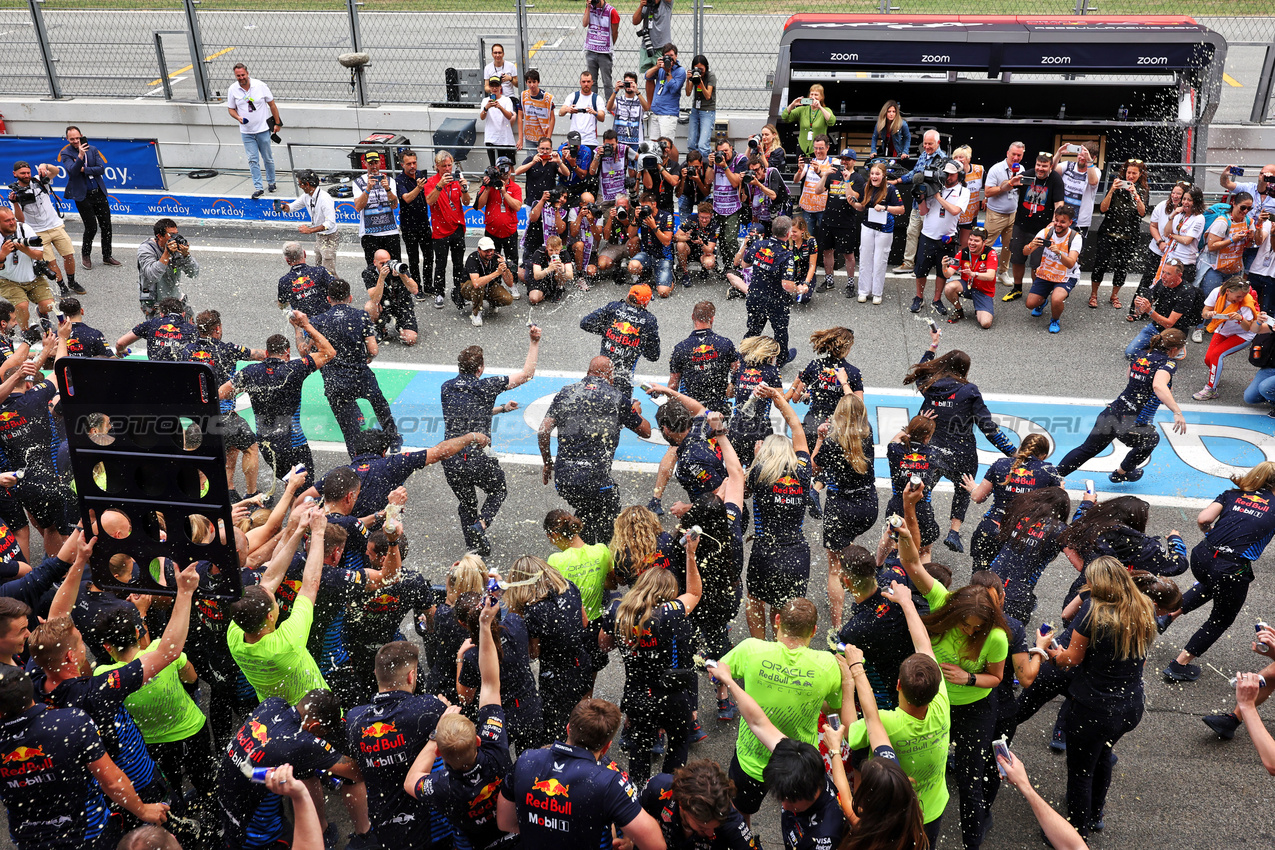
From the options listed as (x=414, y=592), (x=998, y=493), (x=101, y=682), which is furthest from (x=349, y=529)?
(x=998, y=493)

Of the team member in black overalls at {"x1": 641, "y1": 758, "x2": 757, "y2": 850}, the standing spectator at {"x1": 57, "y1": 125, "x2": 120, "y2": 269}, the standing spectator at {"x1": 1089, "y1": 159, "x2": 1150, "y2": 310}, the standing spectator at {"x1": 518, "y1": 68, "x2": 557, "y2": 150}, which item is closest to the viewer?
the team member in black overalls at {"x1": 641, "y1": 758, "x2": 757, "y2": 850}

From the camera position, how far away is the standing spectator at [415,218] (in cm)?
1131

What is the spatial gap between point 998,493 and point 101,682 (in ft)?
18.2

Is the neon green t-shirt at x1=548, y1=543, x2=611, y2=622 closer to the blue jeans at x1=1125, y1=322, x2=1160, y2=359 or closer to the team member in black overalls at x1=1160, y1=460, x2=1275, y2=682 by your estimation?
the team member in black overalls at x1=1160, y1=460, x2=1275, y2=682

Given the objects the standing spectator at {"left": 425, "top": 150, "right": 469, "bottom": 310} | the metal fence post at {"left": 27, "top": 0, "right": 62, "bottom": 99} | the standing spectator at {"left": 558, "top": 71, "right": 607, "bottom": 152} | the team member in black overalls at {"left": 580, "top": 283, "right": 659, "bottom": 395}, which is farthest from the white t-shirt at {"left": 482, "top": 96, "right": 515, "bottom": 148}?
the metal fence post at {"left": 27, "top": 0, "right": 62, "bottom": 99}

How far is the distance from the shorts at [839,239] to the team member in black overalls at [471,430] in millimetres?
5970

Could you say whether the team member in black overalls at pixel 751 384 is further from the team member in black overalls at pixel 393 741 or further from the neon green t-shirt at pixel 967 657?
the team member in black overalls at pixel 393 741

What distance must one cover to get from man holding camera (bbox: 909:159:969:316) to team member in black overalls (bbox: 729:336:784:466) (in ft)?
14.5

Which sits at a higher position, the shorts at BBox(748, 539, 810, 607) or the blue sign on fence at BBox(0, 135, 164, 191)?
the blue sign on fence at BBox(0, 135, 164, 191)

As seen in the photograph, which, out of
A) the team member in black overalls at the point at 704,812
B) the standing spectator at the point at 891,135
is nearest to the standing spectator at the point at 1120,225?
the standing spectator at the point at 891,135

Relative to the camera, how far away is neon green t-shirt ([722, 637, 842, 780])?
4602 mm

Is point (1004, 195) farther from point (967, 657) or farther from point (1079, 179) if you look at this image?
point (967, 657)

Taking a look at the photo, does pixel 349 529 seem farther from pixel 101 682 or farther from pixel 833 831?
pixel 833 831

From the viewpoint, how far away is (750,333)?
10188mm
